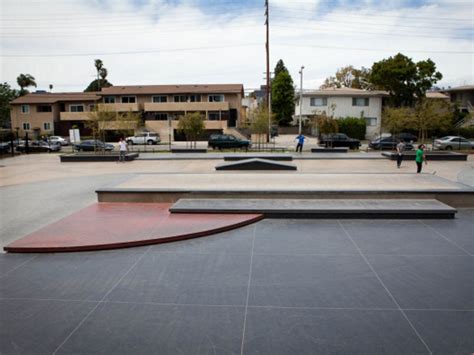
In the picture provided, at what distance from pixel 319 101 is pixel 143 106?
25.9 m

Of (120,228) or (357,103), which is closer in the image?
(120,228)

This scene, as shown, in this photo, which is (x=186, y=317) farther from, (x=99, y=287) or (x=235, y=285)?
(x=99, y=287)

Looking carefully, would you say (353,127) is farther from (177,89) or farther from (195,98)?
(177,89)

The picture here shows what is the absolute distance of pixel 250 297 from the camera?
6035 mm

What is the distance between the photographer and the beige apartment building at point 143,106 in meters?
56.4

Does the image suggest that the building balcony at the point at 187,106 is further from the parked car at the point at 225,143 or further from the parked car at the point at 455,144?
the parked car at the point at 455,144

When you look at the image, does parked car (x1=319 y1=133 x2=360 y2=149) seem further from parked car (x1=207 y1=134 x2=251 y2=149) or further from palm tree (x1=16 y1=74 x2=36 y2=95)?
palm tree (x1=16 y1=74 x2=36 y2=95)

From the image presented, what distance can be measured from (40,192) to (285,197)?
9511 millimetres

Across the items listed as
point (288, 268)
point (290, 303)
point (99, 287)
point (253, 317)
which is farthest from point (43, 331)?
point (288, 268)

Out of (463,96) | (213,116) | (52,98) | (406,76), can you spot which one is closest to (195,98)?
(213,116)

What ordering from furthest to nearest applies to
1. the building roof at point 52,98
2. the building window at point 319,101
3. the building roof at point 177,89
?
the building roof at point 52,98 < the building roof at point 177,89 < the building window at point 319,101

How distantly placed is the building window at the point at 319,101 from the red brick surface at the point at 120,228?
156ft

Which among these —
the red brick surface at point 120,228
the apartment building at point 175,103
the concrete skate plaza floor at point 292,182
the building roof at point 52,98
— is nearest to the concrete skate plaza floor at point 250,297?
the red brick surface at point 120,228

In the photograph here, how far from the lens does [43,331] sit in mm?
5121
